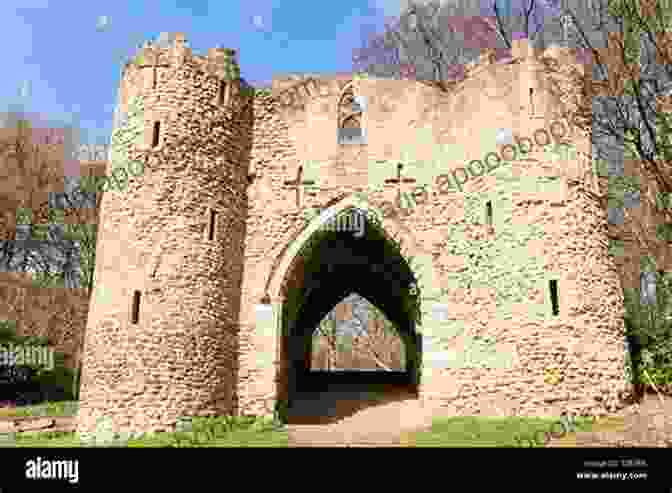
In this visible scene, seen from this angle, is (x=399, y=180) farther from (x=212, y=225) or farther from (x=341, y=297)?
(x=341, y=297)

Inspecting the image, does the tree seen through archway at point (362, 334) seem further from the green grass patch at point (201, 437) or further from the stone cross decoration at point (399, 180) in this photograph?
the green grass patch at point (201, 437)

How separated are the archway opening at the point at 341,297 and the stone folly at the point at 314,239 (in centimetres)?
25

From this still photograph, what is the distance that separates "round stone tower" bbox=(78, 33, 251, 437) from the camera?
12.7m

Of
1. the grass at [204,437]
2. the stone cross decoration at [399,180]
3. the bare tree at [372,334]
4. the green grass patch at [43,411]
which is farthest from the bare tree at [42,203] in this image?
the bare tree at [372,334]

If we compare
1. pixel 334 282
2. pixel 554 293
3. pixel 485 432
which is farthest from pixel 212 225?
pixel 554 293

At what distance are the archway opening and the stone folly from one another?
0.25 meters

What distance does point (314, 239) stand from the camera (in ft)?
50.9

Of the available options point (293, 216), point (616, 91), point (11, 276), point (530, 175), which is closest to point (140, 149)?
point (293, 216)

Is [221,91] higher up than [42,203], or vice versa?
[42,203]

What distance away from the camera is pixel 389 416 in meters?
15.4

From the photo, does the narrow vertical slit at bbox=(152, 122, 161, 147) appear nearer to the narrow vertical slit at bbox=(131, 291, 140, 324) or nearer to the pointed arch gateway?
the narrow vertical slit at bbox=(131, 291, 140, 324)

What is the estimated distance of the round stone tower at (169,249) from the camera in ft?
41.5

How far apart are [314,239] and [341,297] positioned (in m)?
6.65

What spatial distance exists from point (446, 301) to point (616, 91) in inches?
274
